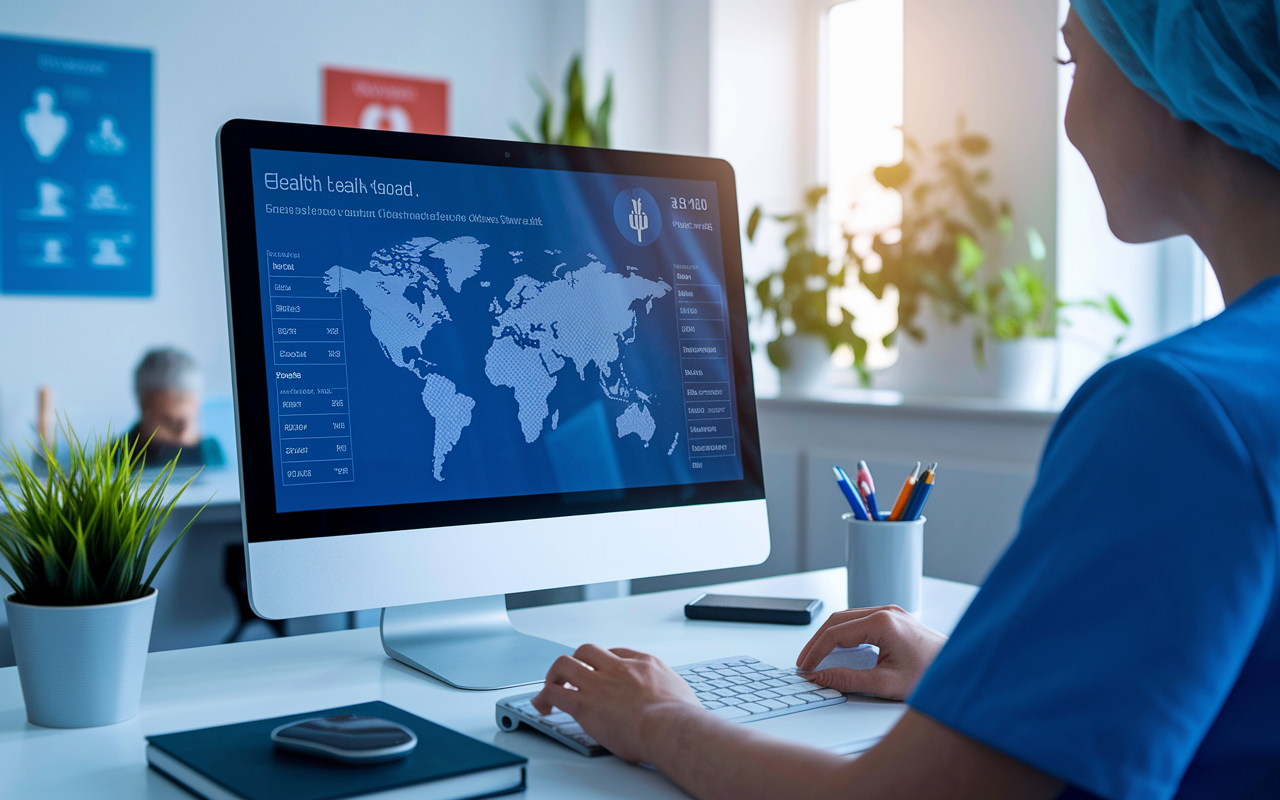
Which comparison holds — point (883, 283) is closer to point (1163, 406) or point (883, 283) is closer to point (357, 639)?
point (357, 639)

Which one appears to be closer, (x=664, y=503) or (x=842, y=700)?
(x=842, y=700)

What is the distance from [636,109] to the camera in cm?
384

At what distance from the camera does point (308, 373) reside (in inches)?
38.0

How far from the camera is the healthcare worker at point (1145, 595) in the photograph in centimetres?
50

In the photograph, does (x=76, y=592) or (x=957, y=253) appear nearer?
(x=76, y=592)

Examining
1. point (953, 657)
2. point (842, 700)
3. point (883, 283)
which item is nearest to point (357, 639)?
point (842, 700)

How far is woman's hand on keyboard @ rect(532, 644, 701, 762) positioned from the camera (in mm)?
760

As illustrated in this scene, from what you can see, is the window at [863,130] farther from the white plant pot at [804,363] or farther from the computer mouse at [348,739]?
the computer mouse at [348,739]

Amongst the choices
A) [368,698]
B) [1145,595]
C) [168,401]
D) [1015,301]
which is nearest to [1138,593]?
[1145,595]

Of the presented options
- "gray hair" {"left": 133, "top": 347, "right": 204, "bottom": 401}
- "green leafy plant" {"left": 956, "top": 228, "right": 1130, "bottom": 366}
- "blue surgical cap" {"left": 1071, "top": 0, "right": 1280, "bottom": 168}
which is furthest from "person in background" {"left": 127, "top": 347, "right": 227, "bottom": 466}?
"blue surgical cap" {"left": 1071, "top": 0, "right": 1280, "bottom": 168}

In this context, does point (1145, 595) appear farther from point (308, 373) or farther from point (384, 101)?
point (384, 101)

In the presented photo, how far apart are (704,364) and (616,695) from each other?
0.46 m

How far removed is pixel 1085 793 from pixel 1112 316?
2.29m

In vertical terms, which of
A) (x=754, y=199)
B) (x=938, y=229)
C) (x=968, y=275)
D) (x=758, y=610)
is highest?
(x=754, y=199)
